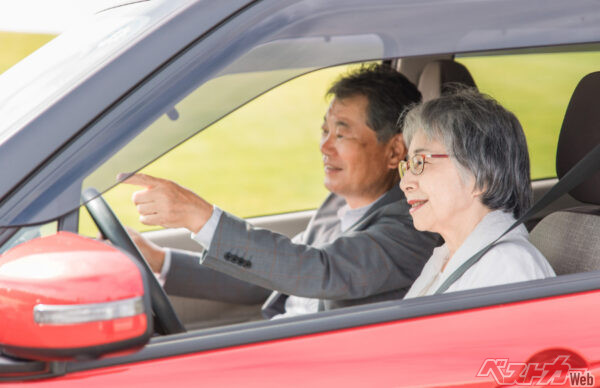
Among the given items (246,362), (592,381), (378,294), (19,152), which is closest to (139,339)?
(246,362)

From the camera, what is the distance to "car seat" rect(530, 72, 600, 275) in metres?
1.87

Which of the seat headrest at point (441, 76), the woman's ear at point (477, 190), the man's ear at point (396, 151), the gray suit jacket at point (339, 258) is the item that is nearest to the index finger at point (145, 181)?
the gray suit jacket at point (339, 258)

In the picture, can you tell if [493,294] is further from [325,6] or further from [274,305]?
[274,305]

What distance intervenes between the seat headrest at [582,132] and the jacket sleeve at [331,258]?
41cm

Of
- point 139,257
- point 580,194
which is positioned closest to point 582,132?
point 580,194

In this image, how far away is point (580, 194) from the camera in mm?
1941

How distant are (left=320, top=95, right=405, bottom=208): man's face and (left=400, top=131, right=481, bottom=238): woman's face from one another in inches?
19.7

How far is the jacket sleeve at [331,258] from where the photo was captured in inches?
71.7

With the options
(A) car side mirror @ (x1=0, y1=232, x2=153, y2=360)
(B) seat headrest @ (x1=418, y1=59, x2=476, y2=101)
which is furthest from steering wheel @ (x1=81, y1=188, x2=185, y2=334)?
(B) seat headrest @ (x1=418, y1=59, x2=476, y2=101)

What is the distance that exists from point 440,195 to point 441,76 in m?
0.88

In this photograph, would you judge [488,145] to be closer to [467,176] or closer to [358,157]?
[467,176]

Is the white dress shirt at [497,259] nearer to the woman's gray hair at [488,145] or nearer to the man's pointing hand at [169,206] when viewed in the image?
the woman's gray hair at [488,145]

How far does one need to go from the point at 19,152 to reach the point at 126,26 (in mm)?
288

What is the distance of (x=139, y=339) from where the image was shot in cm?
107
